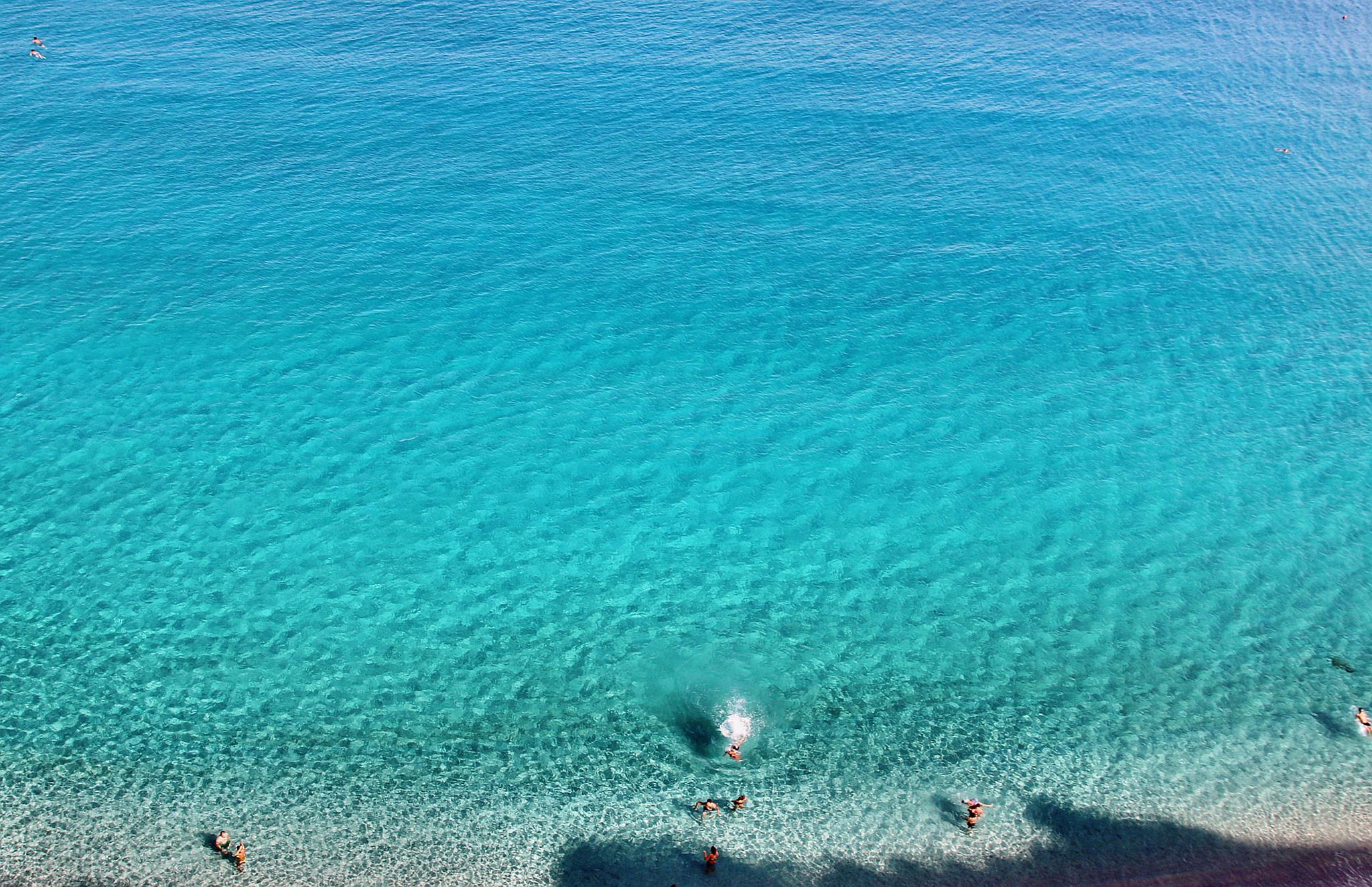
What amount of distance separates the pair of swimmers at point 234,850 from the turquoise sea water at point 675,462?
657 millimetres

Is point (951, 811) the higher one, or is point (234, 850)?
point (234, 850)

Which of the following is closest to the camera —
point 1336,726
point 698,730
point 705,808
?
point 705,808

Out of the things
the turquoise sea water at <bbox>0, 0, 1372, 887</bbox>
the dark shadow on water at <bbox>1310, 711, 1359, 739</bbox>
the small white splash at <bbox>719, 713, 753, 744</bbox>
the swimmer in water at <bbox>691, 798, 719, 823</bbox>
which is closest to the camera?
the swimmer in water at <bbox>691, 798, 719, 823</bbox>

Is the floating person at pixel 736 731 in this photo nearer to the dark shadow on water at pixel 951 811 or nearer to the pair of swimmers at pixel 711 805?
the pair of swimmers at pixel 711 805

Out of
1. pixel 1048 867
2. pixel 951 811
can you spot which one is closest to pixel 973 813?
pixel 951 811

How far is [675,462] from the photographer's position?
59.6 metres

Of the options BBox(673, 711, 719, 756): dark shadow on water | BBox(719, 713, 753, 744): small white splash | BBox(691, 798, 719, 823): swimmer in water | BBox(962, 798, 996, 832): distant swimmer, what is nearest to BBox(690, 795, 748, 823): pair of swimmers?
BBox(691, 798, 719, 823): swimmer in water

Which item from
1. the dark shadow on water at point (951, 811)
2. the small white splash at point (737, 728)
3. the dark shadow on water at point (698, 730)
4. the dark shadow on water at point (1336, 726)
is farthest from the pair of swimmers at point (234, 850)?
the dark shadow on water at point (1336, 726)

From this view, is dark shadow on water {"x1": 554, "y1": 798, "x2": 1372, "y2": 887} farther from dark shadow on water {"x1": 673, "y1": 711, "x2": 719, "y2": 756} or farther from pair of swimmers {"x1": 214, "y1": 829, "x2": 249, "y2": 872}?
pair of swimmers {"x1": 214, "y1": 829, "x2": 249, "y2": 872}

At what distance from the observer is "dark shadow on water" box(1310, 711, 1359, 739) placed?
145ft

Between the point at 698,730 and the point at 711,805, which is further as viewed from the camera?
the point at 698,730

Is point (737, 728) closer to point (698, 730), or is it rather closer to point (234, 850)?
point (698, 730)

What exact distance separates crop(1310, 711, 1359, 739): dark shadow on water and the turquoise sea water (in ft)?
0.57

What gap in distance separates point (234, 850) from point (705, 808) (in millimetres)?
18111
